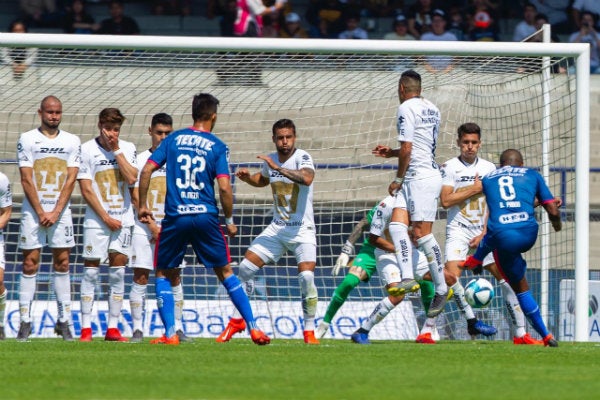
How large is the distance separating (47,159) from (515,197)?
4.59m

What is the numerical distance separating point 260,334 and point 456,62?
16.8ft

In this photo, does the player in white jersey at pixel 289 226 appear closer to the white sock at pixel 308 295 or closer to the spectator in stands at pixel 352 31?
the white sock at pixel 308 295

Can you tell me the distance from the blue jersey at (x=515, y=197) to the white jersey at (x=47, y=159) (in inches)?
162

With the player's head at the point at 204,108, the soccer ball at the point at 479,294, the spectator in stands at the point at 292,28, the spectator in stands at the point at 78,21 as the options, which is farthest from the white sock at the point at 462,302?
the spectator in stands at the point at 78,21

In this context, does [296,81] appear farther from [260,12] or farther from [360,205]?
[260,12]

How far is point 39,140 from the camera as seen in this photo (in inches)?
468

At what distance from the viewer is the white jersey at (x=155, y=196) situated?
12.4 m

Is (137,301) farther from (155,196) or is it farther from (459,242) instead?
(459,242)

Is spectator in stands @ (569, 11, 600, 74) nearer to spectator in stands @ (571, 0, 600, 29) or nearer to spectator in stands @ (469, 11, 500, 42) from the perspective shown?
spectator in stands @ (571, 0, 600, 29)

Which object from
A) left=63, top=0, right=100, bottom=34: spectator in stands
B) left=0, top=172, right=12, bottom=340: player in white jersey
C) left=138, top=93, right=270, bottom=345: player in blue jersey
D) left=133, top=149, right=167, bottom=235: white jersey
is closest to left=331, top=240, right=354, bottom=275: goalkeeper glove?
left=133, top=149, right=167, bottom=235: white jersey

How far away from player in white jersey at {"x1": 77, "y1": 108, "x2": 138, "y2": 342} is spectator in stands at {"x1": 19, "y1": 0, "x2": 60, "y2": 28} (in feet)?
38.5

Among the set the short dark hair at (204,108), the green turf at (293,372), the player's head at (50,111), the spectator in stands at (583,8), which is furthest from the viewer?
the spectator in stands at (583,8)

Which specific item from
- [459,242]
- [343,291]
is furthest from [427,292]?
[343,291]

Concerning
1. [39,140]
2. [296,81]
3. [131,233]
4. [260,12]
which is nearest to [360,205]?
[296,81]
